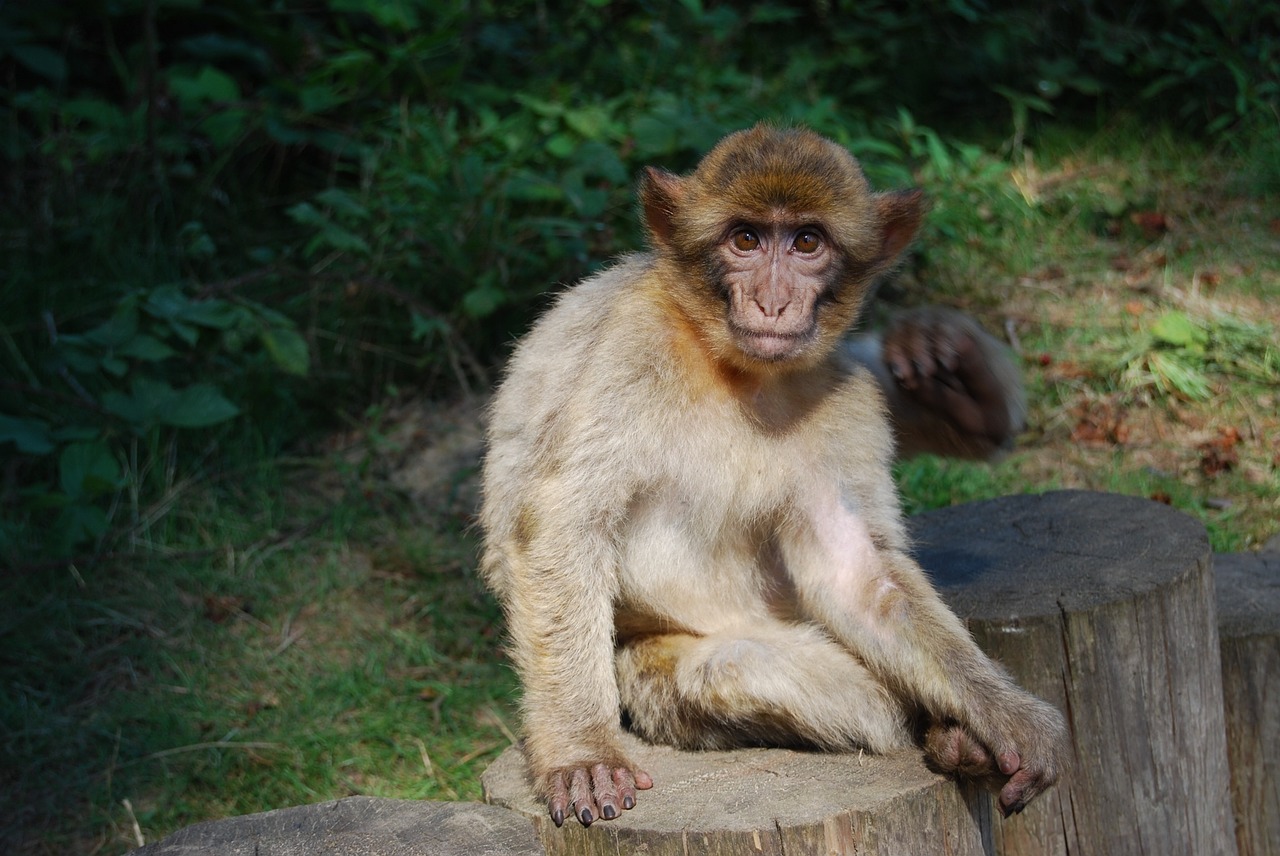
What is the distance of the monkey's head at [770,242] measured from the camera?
3.54 meters

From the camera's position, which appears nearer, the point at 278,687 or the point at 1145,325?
the point at 278,687

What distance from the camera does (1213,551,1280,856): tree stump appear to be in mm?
4285

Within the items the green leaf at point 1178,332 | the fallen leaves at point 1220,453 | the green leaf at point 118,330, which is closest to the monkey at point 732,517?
the green leaf at point 118,330

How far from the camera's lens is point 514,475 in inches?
152

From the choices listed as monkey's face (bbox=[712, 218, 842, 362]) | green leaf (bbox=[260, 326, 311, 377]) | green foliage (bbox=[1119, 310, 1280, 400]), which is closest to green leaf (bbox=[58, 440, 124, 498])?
green leaf (bbox=[260, 326, 311, 377])

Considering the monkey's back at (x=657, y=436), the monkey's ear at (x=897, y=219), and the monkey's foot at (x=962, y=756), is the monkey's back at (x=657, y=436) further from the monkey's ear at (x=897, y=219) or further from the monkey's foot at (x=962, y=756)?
the monkey's foot at (x=962, y=756)

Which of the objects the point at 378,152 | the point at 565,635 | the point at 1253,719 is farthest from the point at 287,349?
the point at 1253,719

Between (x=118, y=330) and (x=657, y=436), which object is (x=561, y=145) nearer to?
(x=118, y=330)

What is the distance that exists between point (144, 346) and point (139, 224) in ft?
6.45

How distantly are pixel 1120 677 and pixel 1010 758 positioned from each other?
0.72 m

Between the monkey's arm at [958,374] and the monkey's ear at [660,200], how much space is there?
0.70 m

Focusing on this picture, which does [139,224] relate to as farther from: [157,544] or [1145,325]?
[1145,325]

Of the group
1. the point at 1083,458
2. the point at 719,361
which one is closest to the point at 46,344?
the point at 719,361

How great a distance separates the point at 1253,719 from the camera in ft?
14.1
